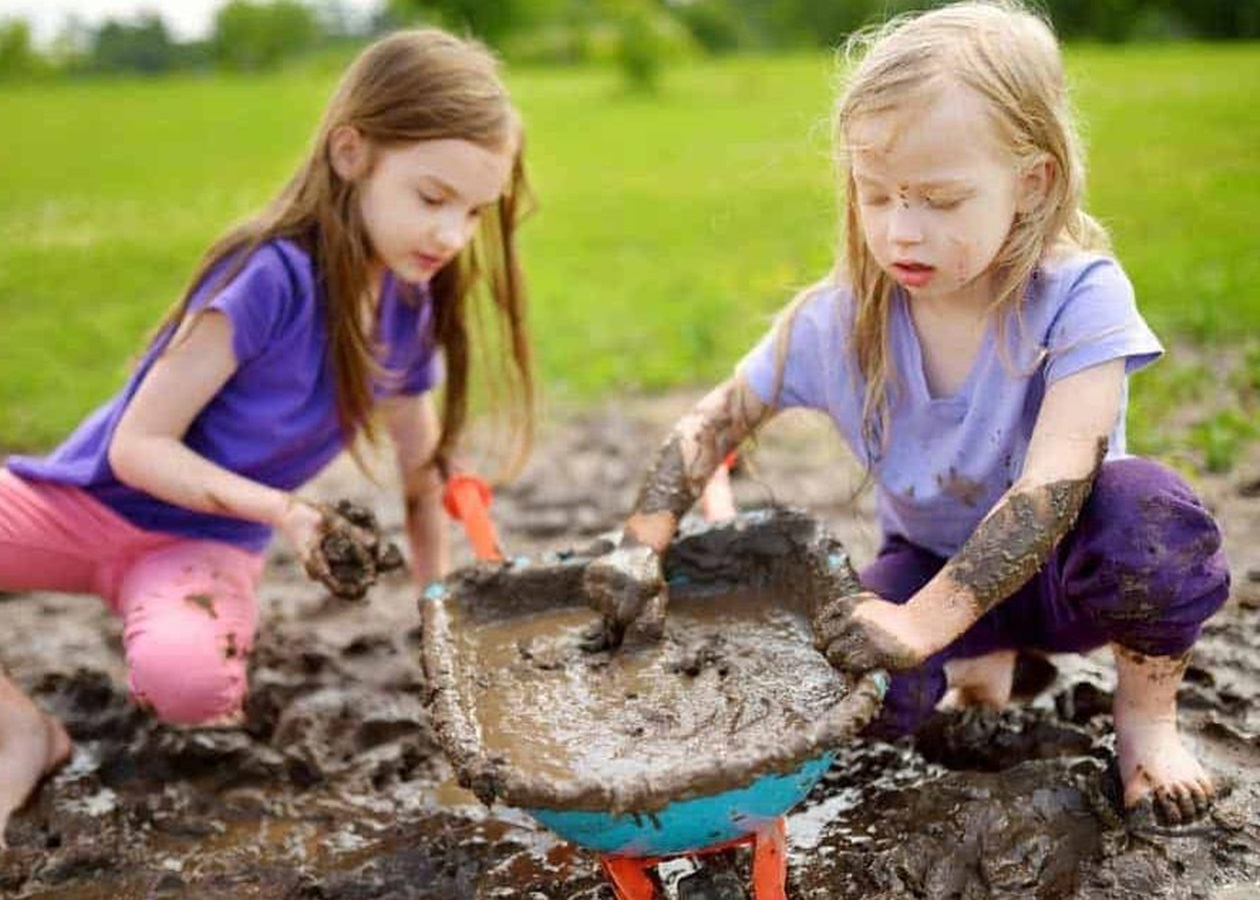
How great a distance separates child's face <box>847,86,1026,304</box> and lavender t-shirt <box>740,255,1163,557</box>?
5.8 inches

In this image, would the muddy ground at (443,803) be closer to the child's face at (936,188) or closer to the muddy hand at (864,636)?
the muddy hand at (864,636)

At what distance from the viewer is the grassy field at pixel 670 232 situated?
454cm

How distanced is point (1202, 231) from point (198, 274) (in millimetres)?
4333

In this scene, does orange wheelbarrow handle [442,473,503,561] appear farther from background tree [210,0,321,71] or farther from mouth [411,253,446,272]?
background tree [210,0,321,71]

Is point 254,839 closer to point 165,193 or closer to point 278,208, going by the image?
point 278,208

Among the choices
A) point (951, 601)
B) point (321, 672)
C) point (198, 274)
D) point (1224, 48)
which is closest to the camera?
point (951, 601)

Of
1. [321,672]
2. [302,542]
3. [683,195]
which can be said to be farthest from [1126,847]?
[683,195]

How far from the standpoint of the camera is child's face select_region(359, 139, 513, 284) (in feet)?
8.66

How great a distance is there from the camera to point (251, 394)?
2.75 metres

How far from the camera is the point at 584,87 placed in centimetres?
2159

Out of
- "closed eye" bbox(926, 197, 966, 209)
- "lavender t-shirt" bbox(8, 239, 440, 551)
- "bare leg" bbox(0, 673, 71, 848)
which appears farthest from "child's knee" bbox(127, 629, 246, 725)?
"closed eye" bbox(926, 197, 966, 209)

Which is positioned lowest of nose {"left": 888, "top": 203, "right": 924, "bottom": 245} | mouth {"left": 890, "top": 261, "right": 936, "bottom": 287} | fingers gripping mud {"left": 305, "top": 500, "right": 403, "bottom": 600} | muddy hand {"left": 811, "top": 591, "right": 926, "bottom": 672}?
fingers gripping mud {"left": 305, "top": 500, "right": 403, "bottom": 600}

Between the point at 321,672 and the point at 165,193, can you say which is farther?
the point at 165,193

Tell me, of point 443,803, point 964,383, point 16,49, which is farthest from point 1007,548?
point 16,49
